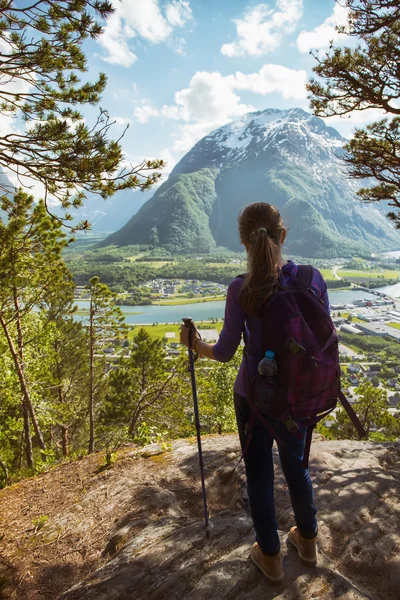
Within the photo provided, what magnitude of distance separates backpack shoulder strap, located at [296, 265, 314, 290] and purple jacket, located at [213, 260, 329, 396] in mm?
25

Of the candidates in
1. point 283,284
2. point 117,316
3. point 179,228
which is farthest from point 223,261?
point 283,284

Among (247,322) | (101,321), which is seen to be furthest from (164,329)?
(247,322)

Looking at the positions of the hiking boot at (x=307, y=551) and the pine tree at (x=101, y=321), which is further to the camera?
the pine tree at (x=101, y=321)

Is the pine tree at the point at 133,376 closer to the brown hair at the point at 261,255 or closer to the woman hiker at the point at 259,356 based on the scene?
the woman hiker at the point at 259,356

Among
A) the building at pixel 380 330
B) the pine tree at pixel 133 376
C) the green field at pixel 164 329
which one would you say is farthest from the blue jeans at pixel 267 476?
the building at pixel 380 330

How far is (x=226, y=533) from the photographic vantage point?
8.75 ft

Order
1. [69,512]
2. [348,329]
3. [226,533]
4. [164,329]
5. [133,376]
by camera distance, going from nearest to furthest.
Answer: [226,533]
[69,512]
[133,376]
[164,329]
[348,329]

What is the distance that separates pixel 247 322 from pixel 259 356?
212mm

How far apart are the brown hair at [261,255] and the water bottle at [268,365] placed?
245mm

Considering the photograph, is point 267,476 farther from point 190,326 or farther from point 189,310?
point 189,310

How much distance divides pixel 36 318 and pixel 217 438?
20.1ft

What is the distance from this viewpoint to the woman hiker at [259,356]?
1.80 metres

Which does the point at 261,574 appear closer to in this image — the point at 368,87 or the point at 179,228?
the point at 368,87

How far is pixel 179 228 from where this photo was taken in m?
184
